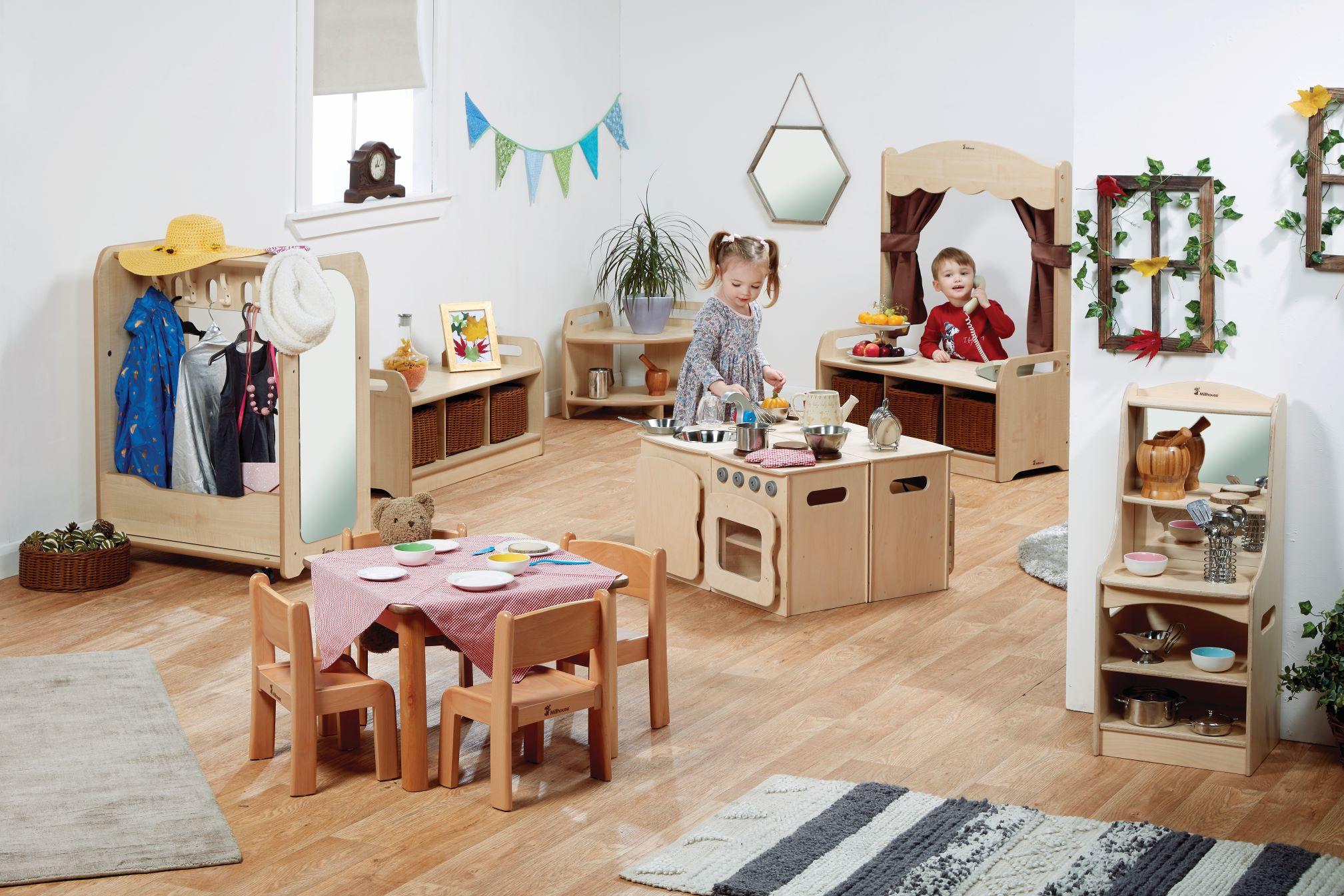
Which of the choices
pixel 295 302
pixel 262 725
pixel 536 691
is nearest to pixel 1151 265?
pixel 536 691

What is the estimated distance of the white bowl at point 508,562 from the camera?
12.4ft

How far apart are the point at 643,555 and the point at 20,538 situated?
9.20 feet

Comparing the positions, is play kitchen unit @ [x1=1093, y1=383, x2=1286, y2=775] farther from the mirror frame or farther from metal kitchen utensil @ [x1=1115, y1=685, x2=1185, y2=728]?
the mirror frame

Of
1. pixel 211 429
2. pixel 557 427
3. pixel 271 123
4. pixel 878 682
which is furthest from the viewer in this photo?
pixel 557 427

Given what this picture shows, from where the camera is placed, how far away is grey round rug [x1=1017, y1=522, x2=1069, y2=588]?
5.38 metres

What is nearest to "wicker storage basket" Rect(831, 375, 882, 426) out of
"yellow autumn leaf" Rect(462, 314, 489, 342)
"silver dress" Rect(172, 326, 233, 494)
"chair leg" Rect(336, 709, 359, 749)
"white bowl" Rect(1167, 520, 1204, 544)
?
"yellow autumn leaf" Rect(462, 314, 489, 342)

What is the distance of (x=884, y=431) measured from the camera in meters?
5.20

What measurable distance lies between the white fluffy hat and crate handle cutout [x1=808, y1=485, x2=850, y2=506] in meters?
1.75

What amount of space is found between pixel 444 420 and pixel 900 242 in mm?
2490

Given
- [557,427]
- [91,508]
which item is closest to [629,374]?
[557,427]

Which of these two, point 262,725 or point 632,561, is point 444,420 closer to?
point 632,561

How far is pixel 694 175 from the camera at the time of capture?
29.0 ft

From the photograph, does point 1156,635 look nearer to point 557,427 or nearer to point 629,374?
point 557,427

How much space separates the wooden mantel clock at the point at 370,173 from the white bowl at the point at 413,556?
3.65 meters
